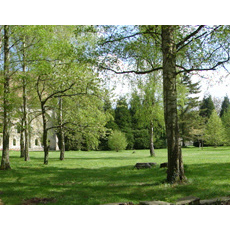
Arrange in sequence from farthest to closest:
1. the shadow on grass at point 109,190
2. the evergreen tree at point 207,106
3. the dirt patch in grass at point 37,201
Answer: the evergreen tree at point 207,106 < the shadow on grass at point 109,190 < the dirt patch in grass at point 37,201

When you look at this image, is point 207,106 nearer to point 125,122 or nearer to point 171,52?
point 125,122

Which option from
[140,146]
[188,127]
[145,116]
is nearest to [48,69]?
[145,116]

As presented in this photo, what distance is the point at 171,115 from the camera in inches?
271

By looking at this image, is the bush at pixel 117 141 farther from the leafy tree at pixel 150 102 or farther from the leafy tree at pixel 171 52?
the leafy tree at pixel 171 52

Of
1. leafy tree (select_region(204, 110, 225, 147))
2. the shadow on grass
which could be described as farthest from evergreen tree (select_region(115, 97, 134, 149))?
the shadow on grass

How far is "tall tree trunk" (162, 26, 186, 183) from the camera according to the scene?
269 inches

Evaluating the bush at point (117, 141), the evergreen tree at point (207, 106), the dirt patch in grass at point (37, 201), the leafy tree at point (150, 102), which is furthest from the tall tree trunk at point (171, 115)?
the evergreen tree at point (207, 106)

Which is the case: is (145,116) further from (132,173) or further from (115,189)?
(115,189)

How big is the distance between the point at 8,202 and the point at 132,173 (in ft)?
17.0

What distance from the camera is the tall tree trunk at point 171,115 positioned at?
684cm

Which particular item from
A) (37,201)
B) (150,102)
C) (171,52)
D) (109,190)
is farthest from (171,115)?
(150,102)

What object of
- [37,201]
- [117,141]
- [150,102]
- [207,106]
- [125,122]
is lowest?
[37,201]
